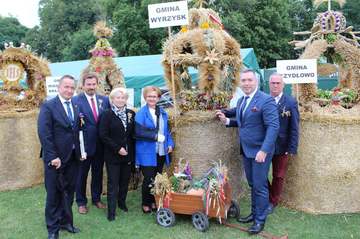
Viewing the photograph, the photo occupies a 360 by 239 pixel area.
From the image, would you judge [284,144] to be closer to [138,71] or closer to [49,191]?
[49,191]

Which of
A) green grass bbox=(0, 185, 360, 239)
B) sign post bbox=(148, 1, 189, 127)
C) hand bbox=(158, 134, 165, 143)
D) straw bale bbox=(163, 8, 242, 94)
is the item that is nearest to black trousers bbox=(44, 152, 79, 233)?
green grass bbox=(0, 185, 360, 239)

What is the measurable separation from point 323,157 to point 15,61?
4676mm

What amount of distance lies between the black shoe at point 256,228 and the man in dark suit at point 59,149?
6.16 ft

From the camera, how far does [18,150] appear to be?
610cm

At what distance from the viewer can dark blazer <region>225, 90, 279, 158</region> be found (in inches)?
154

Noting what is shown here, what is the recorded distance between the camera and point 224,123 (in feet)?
15.6

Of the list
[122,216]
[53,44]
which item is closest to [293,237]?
[122,216]

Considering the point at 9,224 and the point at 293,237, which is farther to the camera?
the point at 9,224

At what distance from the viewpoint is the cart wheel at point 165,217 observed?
172 inches

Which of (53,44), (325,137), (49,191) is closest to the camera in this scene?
(49,191)

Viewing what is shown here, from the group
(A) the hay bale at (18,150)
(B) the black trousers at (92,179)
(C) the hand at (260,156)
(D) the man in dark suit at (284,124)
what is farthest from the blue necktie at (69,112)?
(A) the hay bale at (18,150)

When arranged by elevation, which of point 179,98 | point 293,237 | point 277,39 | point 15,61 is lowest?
point 293,237

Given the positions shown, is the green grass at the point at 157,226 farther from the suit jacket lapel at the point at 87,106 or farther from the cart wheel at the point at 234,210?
the suit jacket lapel at the point at 87,106

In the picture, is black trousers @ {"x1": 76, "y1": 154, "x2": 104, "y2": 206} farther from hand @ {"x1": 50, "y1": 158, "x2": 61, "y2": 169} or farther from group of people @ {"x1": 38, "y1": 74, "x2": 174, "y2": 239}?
hand @ {"x1": 50, "y1": 158, "x2": 61, "y2": 169}
